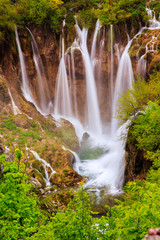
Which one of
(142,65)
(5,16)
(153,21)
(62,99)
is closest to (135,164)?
(142,65)

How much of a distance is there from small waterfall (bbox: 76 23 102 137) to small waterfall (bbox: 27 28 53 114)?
6.04 metres

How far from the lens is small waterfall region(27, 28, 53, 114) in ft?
91.7

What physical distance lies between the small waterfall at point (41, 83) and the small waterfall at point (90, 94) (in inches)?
238

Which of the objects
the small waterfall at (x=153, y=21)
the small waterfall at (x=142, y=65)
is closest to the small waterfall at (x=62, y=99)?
the small waterfall at (x=142, y=65)

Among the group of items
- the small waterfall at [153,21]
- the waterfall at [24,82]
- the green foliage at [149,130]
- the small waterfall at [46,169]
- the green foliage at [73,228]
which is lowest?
the small waterfall at [46,169]

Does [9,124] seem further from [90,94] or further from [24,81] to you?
[90,94]

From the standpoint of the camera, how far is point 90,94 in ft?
97.8

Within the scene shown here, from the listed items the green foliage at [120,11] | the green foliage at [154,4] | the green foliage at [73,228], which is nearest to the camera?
the green foliage at [73,228]

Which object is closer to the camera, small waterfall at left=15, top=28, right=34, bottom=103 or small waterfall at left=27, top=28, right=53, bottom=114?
small waterfall at left=15, top=28, right=34, bottom=103

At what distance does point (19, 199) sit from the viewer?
270 inches

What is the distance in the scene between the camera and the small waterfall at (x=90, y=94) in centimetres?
2839

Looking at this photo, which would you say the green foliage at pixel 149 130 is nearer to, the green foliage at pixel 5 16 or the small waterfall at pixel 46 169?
the small waterfall at pixel 46 169

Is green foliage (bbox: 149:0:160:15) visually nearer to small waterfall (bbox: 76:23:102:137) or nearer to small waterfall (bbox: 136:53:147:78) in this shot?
small waterfall (bbox: 136:53:147:78)

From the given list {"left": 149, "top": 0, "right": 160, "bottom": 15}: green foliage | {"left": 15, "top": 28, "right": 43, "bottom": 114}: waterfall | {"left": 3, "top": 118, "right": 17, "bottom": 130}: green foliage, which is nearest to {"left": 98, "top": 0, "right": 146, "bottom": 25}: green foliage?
{"left": 149, "top": 0, "right": 160, "bottom": 15}: green foliage
